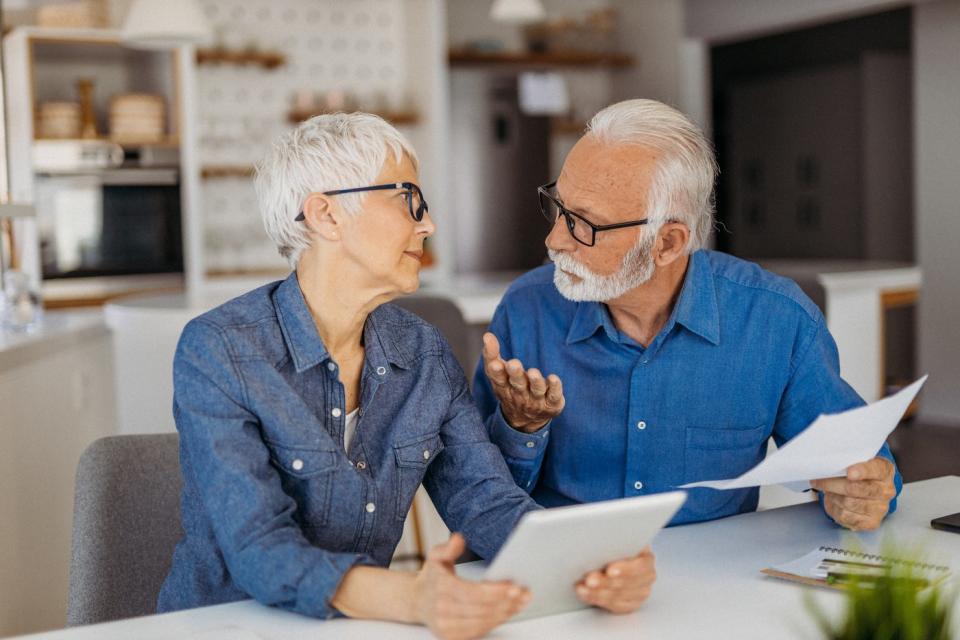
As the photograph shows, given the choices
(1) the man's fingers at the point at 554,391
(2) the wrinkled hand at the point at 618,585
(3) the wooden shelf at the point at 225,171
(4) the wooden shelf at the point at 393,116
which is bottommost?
(2) the wrinkled hand at the point at 618,585

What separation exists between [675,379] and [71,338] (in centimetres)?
215

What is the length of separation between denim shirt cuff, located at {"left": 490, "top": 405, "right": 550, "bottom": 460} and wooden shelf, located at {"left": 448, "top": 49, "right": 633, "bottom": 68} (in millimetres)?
5747

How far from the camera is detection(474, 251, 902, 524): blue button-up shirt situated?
6.15 ft

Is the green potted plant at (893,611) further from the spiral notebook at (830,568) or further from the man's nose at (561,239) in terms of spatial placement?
the man's nose at (561,239)

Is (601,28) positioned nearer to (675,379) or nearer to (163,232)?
(163,232)

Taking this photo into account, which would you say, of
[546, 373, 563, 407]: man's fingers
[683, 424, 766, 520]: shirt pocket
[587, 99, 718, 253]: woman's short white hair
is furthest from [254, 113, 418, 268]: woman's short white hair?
[683, 424, 766, 520]: shirt pocket

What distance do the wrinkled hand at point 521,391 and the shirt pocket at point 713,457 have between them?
33 centimetres

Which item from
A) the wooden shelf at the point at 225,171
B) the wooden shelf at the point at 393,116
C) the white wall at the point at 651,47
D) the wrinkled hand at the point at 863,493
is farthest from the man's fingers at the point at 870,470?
the white wall at the point at 651,47

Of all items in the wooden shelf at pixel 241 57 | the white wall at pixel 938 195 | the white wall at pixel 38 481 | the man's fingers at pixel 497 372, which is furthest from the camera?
Result: the white wall at pixel 938 195

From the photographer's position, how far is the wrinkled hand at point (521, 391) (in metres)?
1.52

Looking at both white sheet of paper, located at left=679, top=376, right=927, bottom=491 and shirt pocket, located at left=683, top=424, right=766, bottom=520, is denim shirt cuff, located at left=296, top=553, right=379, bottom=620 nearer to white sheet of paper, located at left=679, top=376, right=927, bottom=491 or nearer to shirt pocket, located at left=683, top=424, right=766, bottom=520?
white sheet of paper, located at left=679, top=376, right=927, bottom=491

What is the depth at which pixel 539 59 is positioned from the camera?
24.5 ft

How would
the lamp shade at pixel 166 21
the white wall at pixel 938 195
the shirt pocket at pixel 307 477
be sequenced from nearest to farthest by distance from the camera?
the shirt pocket at pixel 307 477 < the lamp shade at pixel 166 21 < the white wall at pixel 938 195

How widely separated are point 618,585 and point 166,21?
3.69 m
